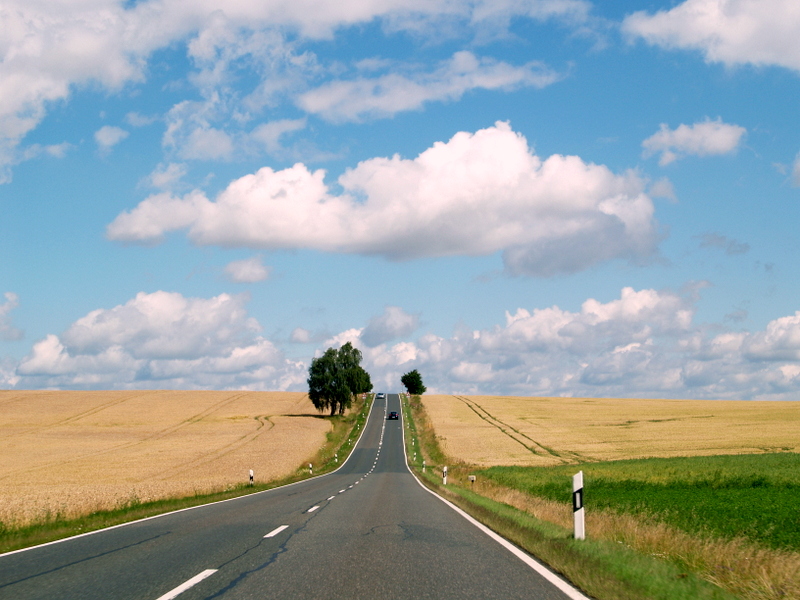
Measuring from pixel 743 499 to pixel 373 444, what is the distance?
56.6 m

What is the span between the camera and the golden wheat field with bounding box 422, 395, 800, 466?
176 ft

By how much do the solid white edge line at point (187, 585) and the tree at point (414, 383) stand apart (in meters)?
159

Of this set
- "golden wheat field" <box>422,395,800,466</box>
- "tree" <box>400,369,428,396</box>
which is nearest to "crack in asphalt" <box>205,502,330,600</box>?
"golden wheat field" <box>422,395,800,466</box>

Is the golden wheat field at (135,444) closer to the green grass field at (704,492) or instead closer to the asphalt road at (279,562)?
the asphalt road at (279,562)

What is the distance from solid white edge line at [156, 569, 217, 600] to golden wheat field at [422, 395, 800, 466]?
42.3 meters

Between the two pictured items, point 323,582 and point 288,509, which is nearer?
point 323,582

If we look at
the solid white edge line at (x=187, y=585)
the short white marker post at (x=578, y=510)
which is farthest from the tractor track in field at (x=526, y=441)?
the solid white edge line at (x=187, y=585)

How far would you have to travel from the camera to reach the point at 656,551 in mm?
10922

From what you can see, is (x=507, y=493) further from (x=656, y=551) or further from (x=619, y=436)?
(x=619, y=436)

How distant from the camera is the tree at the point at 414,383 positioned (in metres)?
166

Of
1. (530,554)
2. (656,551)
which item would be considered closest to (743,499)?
(656,551)

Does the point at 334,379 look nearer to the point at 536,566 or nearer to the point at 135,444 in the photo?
the point at 135,444

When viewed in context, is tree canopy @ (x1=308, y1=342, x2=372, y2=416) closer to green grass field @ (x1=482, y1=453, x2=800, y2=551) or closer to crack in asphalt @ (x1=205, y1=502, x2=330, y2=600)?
green grass field @ (x1=482, y1=453, x2=800, y2=551)

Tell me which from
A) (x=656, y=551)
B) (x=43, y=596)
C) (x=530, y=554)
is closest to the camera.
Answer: (x=43, y=596)
